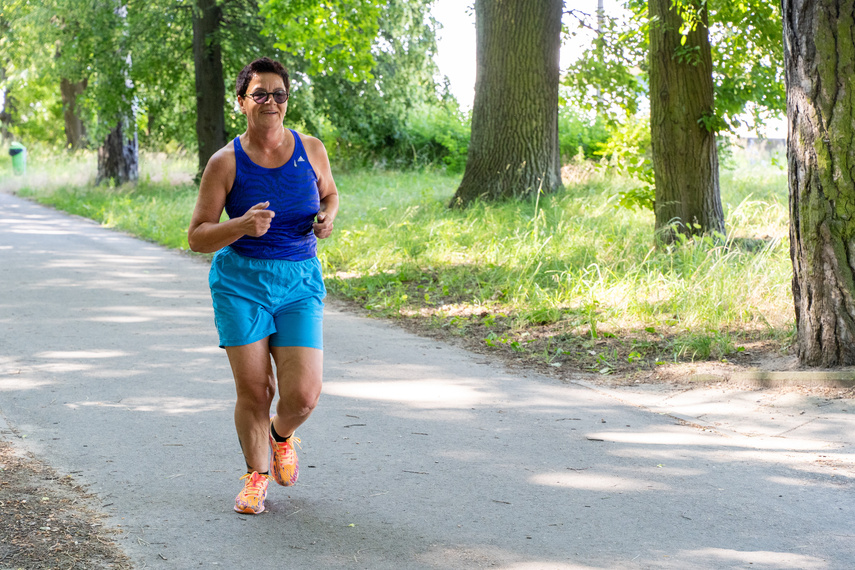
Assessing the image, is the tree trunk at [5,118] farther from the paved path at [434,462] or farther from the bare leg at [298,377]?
the bare leg at [298,377]

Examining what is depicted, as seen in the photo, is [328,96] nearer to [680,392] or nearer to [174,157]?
[174,157]

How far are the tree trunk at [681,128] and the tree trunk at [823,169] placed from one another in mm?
3147

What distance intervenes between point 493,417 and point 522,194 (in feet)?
27.8

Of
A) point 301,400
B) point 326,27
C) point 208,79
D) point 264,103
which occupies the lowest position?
point 301,400

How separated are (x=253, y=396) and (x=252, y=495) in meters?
0.46

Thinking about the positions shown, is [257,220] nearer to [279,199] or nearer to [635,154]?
[279,199]

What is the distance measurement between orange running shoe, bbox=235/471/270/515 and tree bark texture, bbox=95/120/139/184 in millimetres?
21044

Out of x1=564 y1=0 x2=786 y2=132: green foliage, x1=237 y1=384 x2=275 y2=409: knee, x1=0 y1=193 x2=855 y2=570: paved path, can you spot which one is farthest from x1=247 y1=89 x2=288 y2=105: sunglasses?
x1=564 y1=0 x2=786 y2=132: green foliage

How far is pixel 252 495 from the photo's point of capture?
4.02 meters

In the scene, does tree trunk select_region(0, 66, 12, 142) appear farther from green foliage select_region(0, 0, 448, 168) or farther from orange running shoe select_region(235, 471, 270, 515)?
orange running shoe select_region(235, 471, 270, 515)

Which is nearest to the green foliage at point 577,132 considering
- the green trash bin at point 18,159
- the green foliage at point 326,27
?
the green foliage at point 326,27

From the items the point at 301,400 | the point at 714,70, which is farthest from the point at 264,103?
the point at 714,70

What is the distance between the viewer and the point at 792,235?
6.41 metres

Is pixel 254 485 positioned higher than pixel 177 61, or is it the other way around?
pixel 177 61
